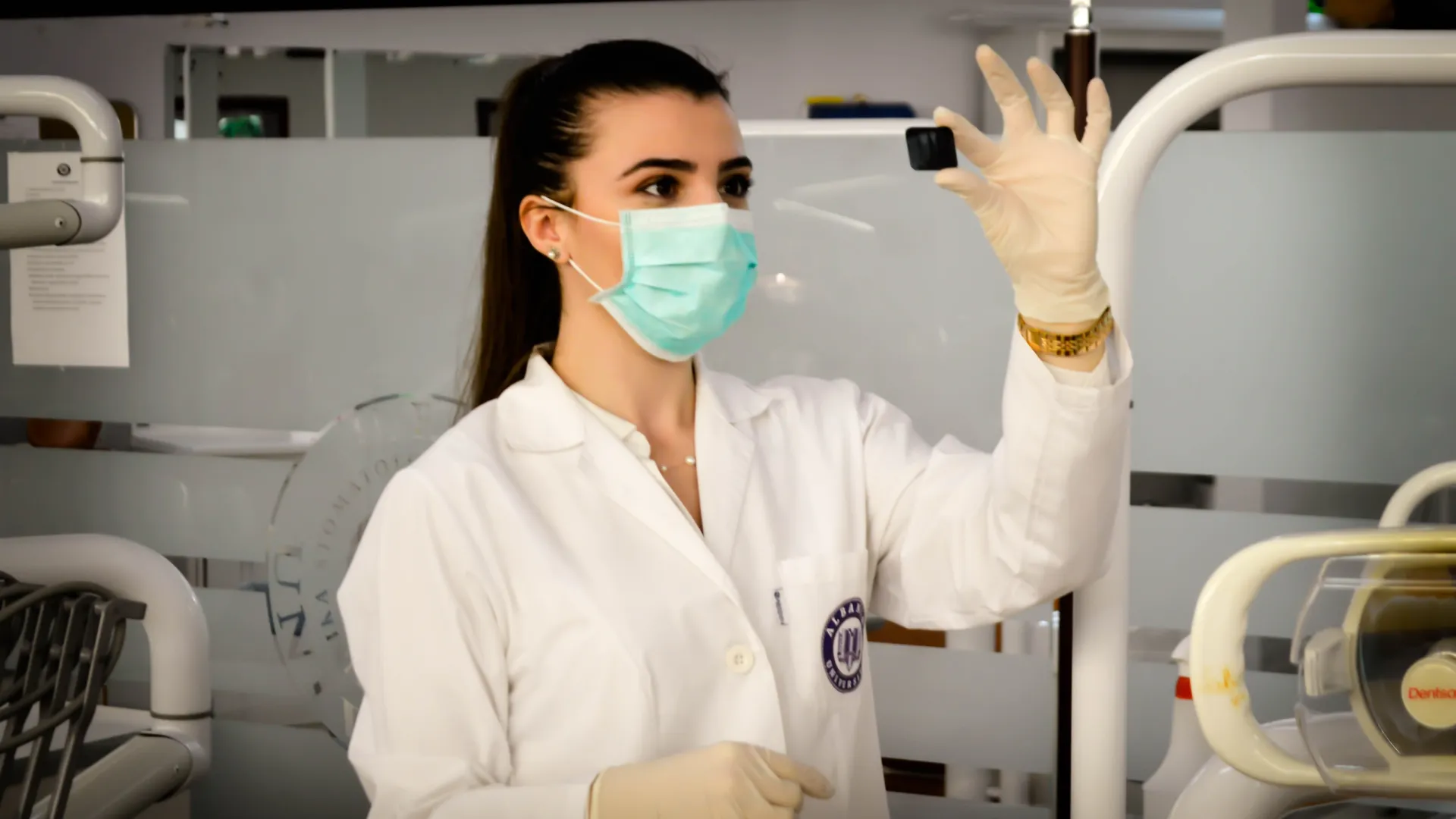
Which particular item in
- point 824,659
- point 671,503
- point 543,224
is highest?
point 543,224

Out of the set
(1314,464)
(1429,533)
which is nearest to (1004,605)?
(1429,533)

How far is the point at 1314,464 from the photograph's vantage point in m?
1.78

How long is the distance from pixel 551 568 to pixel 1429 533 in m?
0.77

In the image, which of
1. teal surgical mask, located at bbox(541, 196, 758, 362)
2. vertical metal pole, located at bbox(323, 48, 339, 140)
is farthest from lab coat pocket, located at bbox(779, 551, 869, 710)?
vertical metal pole, located at bbox(323, 48, 339, 140)

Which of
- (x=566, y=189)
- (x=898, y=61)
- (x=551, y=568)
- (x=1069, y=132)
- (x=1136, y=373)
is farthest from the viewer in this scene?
(x=898, y=61)

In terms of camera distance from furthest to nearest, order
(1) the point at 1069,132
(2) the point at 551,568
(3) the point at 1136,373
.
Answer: (3) the point at 1136,373 < (2) the point at 551,568 < (1) the point at 1069,132

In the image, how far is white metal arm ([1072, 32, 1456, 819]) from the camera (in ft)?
4.07

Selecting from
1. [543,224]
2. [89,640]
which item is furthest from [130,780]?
[543,224]

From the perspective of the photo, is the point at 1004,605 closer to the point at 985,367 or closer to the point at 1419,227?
the point at 985,367

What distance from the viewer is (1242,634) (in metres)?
1.14

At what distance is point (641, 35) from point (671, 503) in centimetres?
102

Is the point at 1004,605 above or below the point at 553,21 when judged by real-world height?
below

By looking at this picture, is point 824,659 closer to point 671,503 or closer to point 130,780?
point 671,503

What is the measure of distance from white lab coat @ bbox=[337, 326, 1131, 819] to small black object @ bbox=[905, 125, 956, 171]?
0.18 meters
